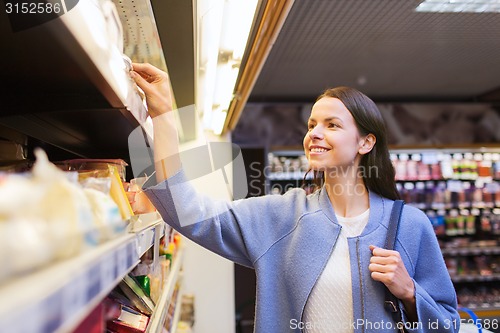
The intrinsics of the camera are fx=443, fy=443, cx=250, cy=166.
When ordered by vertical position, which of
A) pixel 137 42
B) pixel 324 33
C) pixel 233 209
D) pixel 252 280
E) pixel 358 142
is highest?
pixel 324 33

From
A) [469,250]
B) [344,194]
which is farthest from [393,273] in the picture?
[469,250]

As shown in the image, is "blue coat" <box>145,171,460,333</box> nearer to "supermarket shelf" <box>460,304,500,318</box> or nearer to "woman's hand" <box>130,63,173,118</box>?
"woman's hand" <box>130,63,173,118</box>

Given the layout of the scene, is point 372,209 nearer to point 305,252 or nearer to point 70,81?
point 305,252

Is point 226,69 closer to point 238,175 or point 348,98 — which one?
point 348,98

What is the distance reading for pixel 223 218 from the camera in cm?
147

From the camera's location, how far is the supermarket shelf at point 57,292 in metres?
0.30

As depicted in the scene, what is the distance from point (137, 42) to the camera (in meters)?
1.62

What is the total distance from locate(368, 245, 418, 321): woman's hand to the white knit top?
0.37 ft

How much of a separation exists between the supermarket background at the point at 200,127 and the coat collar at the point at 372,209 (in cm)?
A: 59

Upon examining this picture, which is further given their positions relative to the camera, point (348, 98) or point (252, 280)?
point (252, 280)

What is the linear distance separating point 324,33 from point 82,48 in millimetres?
3211

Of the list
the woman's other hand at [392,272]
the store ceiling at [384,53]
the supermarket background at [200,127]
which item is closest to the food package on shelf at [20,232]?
the supermarket background at [200,127]

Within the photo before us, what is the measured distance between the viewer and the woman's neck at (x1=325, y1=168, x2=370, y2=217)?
159cm

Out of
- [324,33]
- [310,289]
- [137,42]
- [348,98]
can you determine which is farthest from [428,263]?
[324,33]
